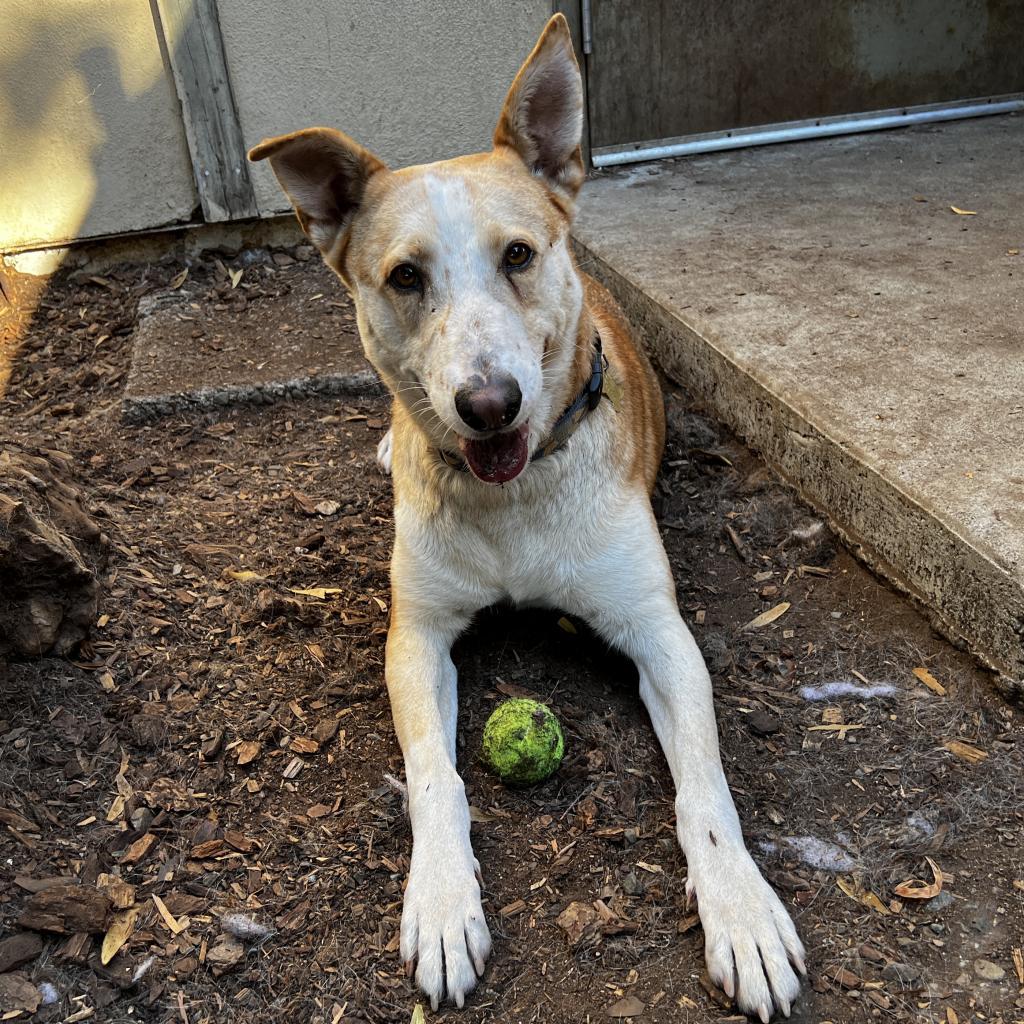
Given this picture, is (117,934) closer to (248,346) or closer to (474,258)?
(474,258)

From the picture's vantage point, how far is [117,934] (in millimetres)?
2119

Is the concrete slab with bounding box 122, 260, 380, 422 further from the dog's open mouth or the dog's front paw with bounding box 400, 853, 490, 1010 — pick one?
the dog's front paw with bounding box 400, 853, 490, 1010

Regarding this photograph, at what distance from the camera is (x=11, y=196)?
5.16 metres

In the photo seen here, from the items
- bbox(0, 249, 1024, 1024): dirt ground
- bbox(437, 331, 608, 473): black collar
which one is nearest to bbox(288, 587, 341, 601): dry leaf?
bbox(0, 249, 1024, 1024): dirt ground

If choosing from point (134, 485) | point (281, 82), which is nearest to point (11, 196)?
point (281, 82)

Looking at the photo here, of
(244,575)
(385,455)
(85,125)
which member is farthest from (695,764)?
(85,125)

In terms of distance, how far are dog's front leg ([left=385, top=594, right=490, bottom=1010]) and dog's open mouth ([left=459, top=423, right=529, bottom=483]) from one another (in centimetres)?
54

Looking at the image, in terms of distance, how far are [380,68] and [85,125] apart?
1.53 m

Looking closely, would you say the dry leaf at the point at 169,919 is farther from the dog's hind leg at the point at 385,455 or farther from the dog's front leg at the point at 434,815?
the dog's hind leg at the point at 385,455

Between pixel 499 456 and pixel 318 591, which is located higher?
pixel 499 456

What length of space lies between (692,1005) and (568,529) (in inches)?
47.1

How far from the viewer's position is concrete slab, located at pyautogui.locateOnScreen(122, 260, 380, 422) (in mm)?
4320

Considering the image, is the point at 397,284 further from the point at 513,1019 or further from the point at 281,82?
the point at 281,82

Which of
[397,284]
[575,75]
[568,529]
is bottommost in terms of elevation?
[568,529]
